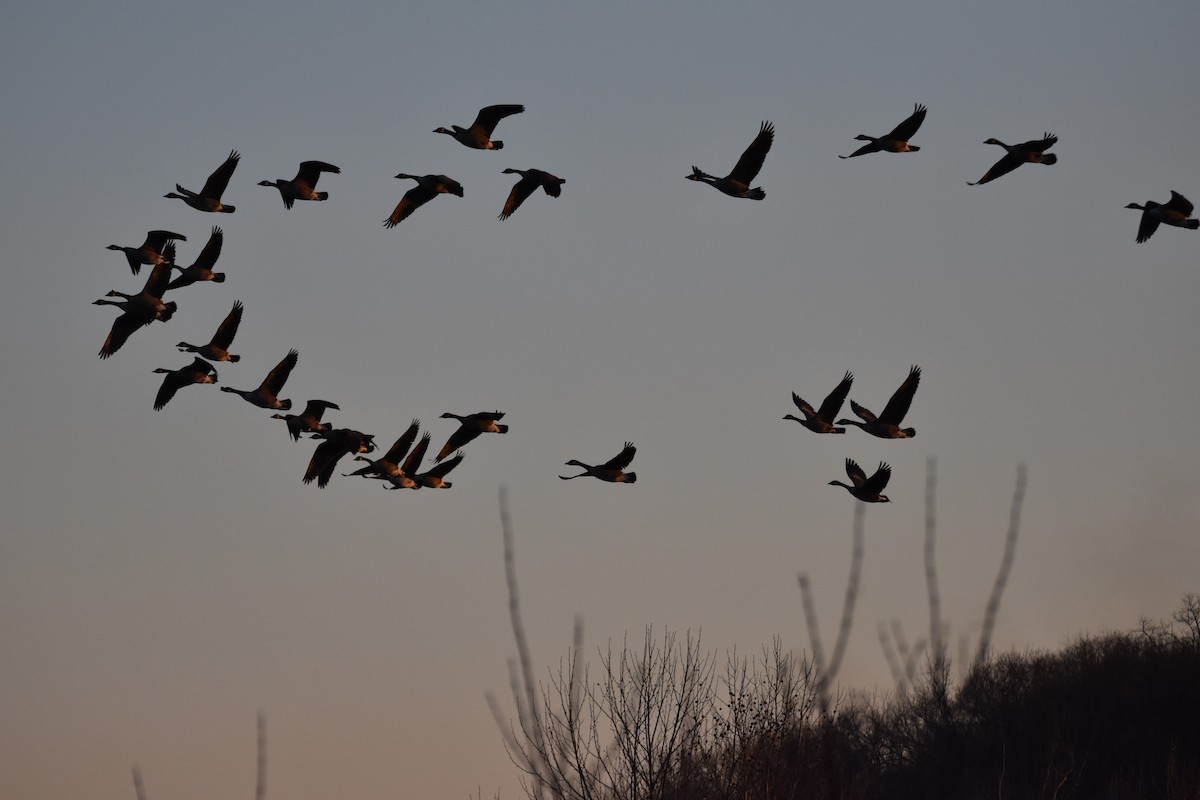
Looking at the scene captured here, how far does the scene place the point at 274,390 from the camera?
22922mm

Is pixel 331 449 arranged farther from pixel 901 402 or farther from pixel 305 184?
pixel 901 402

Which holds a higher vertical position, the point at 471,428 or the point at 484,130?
the point at 484,130

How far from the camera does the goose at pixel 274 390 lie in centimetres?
2275

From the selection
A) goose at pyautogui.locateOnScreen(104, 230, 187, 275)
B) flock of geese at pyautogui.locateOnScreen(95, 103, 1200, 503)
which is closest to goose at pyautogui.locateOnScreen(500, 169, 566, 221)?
flock of geese at pyautogui.locateOnScreen(95, 103, 1200, 503)

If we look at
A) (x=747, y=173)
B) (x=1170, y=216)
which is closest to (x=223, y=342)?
(x=747, y=173)

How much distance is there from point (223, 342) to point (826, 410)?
9.19m

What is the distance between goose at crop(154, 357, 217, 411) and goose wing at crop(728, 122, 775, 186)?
8.35 meters

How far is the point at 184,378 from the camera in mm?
23000

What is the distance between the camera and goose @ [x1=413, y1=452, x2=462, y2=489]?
939 inches

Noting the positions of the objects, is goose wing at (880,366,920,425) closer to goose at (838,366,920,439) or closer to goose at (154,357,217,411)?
goose at (838,366,920,439)

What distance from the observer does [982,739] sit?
49.2 m

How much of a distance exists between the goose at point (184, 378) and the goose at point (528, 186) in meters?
5.11

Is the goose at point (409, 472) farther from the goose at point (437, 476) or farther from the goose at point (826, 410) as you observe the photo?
the goose at point (826, 410)

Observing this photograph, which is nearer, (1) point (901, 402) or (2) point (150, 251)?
(1) point (901, 402)
